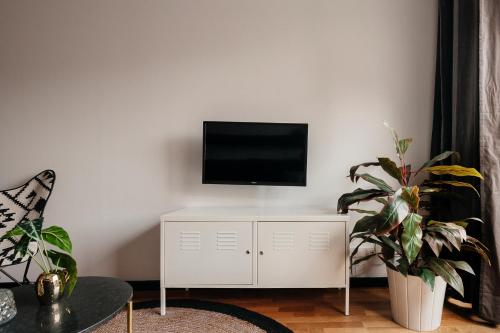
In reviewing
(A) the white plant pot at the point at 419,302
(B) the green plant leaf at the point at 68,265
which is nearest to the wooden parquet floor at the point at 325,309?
(A) the white plant pot at the point at 419,302

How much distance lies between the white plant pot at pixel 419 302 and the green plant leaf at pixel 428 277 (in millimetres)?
64

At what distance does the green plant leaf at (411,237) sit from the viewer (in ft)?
4.66

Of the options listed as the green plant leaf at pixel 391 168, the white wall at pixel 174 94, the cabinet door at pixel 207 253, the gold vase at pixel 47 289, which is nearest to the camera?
the gold vase at pixel 47 289

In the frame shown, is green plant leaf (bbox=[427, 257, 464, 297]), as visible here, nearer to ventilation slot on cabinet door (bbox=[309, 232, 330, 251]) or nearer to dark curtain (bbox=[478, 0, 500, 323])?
dark curtain (bbox=[478, 0, 500, 323])

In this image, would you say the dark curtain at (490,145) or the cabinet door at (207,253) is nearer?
the dark curtain at (490,145)

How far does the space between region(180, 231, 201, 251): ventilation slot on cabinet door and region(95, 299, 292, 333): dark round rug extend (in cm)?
40

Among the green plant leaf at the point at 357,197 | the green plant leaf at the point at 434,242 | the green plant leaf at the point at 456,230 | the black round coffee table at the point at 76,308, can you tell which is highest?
the green plant leaf at the point at 357,197

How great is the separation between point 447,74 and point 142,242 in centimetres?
247

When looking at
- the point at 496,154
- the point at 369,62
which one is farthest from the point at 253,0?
the point at 496,154

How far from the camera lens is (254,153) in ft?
6.62

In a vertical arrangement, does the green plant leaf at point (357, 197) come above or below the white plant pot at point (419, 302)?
above

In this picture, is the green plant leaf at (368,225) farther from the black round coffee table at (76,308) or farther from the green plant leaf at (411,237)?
the black round coffee table at (76,308)

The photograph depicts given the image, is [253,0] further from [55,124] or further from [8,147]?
[8,147]

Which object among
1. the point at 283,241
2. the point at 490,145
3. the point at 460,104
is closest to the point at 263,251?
the point at 283,241
